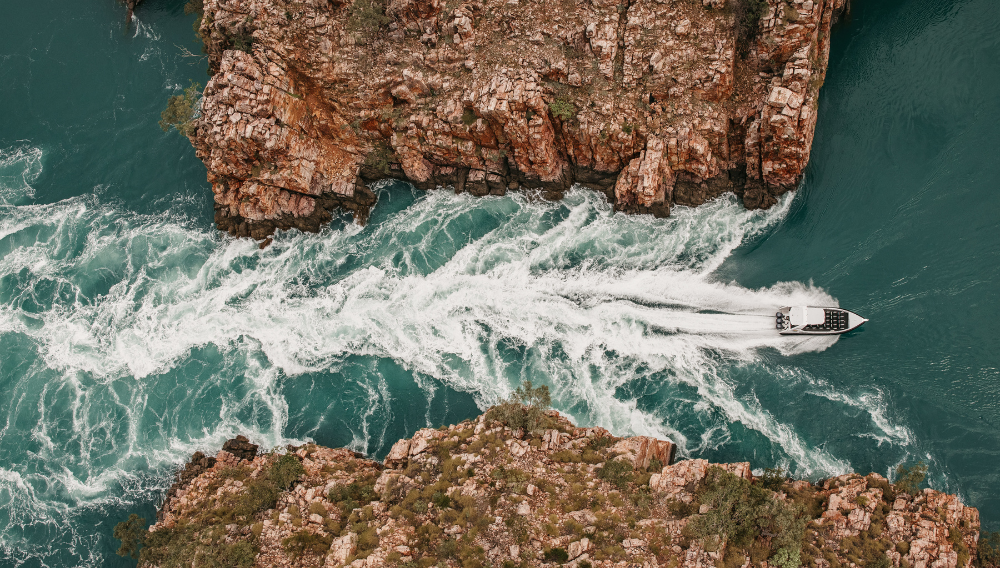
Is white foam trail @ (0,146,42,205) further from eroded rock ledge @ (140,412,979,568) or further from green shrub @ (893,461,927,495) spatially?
green shrub @ (893,461,927,495)

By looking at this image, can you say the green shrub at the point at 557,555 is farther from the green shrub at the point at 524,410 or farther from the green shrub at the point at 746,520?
the green shrub at the point at 524,410

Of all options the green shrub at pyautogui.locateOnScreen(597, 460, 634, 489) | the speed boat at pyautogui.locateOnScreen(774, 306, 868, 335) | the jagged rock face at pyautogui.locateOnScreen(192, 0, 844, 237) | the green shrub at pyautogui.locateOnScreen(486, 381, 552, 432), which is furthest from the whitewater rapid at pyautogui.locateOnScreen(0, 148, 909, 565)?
the green shrub at pyautogui.locateOnScreen(597, 460, 634, 489)

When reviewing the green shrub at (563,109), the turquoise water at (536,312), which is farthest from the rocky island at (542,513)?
the green shrub at (563,109)

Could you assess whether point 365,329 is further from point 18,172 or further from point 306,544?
point 18,172

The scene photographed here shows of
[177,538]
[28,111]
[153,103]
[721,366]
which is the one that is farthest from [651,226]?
[28,111]

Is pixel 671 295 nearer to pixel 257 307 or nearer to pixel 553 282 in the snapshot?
pixel 553 282

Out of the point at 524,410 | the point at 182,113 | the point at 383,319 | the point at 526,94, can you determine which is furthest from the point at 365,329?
the point at 182,113

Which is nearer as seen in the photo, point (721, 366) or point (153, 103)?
point (721, 366)
